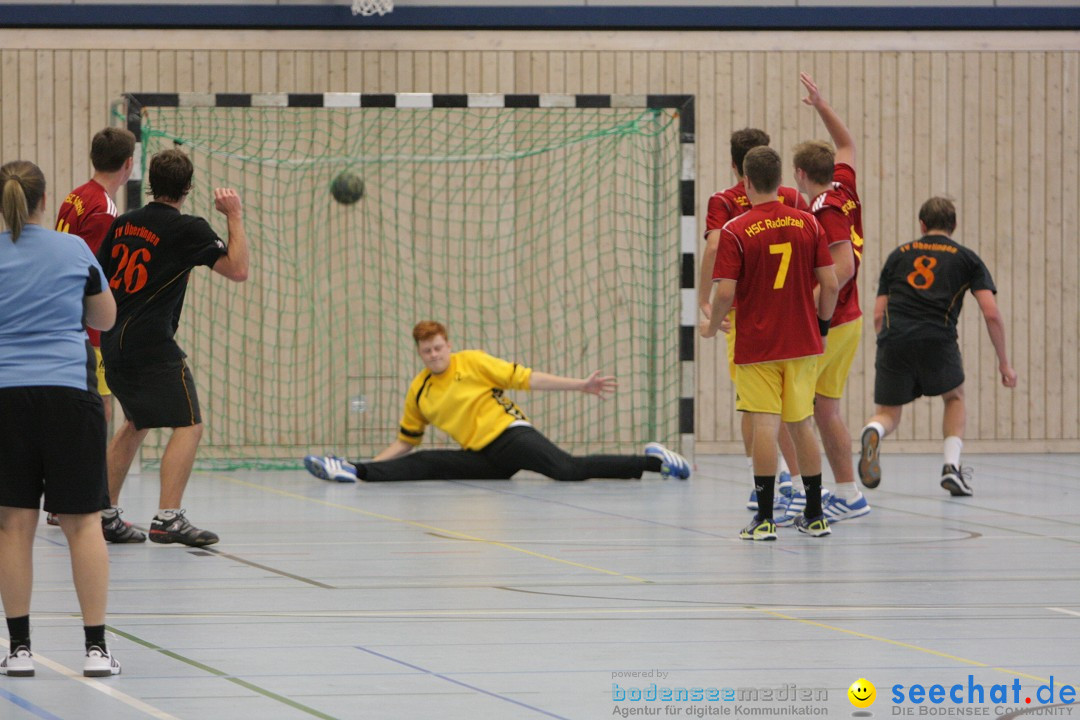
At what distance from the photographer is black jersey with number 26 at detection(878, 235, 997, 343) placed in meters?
9.55

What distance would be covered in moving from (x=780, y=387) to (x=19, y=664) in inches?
156

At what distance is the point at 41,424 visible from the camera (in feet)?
13.6

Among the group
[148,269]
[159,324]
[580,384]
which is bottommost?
[580,384]

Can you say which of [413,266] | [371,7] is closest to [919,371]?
[413,266]

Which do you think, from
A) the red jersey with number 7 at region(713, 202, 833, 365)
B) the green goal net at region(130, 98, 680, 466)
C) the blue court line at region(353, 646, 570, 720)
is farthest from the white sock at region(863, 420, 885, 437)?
the blue court line at region(353, 646, 570, 720)

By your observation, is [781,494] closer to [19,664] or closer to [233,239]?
[233,239]

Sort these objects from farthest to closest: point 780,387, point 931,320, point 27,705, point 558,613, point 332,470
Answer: point 332,470 < point 931,320 < point 780,387 < point 558,613 < point 27,705

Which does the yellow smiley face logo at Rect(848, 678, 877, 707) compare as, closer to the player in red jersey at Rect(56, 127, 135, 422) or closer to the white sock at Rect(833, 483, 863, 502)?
the white sock at Rect(833, 483, 863, 502)

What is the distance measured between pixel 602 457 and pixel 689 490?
81 cm

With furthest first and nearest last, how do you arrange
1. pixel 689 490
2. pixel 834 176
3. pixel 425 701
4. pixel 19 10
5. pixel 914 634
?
pixel 19 10, pixel 689 490, pixel 834 176, pixel 914 634, pixel 425 701

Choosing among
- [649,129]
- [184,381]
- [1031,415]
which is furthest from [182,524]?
[1031,415]

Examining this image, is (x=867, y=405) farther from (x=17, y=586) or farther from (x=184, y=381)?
(x=17, y=586)

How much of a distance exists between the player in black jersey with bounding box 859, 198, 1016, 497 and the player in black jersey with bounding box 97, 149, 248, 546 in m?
4.52

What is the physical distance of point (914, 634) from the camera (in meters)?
4.75
